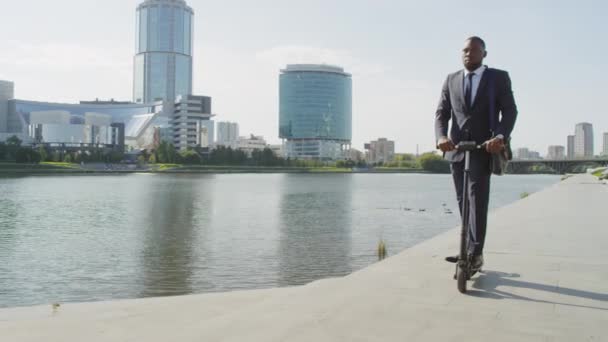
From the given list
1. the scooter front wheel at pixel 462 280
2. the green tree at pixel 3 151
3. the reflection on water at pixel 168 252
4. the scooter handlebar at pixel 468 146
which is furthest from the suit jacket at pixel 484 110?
the green tree at pixel 3 151

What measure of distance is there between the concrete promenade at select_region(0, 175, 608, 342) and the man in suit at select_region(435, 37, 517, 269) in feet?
2.10

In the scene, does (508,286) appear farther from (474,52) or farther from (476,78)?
(474,52)

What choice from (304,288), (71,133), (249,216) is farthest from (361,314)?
(71,133)

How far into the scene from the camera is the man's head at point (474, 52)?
5.83m

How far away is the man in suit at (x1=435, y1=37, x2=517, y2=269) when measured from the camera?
5734mm

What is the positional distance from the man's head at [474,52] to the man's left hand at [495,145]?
3.08 feet

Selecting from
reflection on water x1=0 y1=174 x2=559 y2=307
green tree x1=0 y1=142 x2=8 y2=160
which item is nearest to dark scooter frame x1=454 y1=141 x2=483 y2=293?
reflection on water x1=0 y1=174 x2=559 y2=307

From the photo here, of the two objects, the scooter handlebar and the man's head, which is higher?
the man's head

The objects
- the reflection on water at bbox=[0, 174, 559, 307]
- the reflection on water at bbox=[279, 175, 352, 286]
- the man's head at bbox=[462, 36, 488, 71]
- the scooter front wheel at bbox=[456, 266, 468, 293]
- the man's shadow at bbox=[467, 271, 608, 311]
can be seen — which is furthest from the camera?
the reflection on water at bbox=[279, 175, 352, 286]

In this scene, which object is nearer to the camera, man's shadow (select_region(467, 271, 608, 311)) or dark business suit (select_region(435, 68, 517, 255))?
man's shadow (select_region(467, 271, 608, 311))

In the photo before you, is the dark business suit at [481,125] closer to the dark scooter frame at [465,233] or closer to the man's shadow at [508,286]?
the dark scooter frame at [465,233]

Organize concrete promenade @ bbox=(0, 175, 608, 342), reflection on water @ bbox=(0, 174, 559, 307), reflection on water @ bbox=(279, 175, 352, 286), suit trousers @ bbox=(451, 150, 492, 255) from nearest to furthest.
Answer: concrete promenade @ bbox=(0, 175, 608, 342)
suit trousers @ bbox=(451, 150, 492, 255)
reflection on water @ bbox=(0, 174, 559, 307)
reflection on water @ bbox=(279, 175, 352, 286)

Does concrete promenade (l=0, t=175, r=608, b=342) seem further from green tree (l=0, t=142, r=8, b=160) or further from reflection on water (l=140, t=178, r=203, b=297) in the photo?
green tree (l=0, t=142, r=8, b=160)

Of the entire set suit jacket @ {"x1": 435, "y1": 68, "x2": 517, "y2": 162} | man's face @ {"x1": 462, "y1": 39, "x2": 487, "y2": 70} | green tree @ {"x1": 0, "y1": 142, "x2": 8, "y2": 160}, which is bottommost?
suit jacket @ {"x1": 435, "y1": 68, "x2": 517, "y2": 162}
